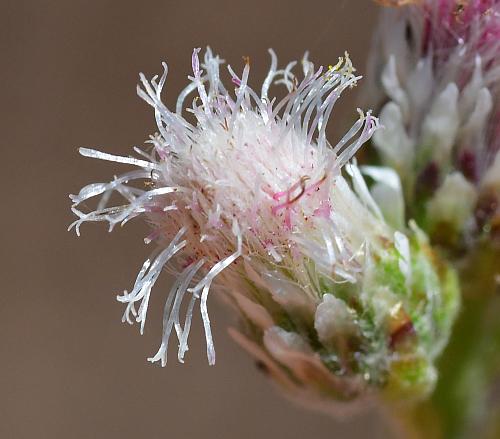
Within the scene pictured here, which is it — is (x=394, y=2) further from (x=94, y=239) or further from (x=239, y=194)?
(x=94, y=239)

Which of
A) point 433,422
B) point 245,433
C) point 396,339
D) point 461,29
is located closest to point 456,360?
point 433,422

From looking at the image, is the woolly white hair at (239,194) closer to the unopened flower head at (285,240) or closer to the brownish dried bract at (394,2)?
the unopened flower head at (285,240)

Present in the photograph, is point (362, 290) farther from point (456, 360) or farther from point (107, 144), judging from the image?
point (107, 144)

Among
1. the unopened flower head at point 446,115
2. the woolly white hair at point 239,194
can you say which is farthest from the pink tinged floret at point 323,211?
the unopened flower head at point 446,115

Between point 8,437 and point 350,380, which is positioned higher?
point 8,437

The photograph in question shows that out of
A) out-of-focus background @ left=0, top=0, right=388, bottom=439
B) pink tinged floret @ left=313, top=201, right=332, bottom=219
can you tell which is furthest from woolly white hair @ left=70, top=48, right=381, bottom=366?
out-of-focus background @ left=0, top=0, right=388, bottom=439

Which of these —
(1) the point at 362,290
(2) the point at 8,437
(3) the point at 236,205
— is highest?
(2) the point at 8,437
